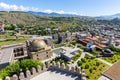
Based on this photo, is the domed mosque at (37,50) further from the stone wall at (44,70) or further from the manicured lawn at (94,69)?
the stone wall at (44,70)

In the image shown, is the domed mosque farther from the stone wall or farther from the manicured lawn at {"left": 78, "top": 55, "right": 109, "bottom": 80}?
the stone wall

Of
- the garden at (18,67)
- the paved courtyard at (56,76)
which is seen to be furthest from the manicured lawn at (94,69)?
the paved courtyard at (56,76)

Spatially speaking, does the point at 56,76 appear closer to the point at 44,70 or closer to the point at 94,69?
the point at 44,70

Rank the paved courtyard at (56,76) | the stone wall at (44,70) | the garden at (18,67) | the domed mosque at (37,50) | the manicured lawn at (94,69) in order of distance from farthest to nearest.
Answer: the domed mosque at (37,50) < the manicured lawn at (94,69) < the garden at (18,67) < the paved courtyard at (56,76) < the stone wall at (44,70)

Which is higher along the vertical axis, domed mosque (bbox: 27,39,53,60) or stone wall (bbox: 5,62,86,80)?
stone wall (bbox: 5,62,86,80)

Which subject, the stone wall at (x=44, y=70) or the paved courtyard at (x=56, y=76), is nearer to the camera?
the stone wall at (x=44, y=70)

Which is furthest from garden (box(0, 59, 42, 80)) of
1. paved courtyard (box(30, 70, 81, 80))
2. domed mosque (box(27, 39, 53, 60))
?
paved courtyard (box(30, 70, 81, 80))

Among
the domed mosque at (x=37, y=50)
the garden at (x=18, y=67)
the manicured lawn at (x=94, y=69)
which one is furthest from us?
the domed mosque at (x=37, y=50)

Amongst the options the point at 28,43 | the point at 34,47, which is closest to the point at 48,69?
the point at 34,47

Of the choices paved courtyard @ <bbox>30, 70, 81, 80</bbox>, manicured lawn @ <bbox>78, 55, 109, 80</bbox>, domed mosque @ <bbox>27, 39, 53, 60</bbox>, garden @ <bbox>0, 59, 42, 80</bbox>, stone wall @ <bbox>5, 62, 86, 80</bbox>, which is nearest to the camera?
stone wall @ <bbox>5, 62, 86, 80</bbox>

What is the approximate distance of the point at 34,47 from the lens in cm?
6969

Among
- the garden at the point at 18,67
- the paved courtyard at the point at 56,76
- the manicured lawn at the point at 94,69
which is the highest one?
the paved courtyard at the point at 56,76

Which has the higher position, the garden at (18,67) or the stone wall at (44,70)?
the stone wall at (44,70)

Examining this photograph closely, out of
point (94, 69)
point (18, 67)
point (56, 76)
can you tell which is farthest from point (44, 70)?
point (94, 69)
